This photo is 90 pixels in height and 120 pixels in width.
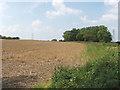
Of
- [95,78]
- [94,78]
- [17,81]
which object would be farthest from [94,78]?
[17,81]

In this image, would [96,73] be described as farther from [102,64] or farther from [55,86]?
[55,86]

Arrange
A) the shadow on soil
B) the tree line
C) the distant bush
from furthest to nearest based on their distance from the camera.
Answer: the tree line < the shadow on soil < the distant bush

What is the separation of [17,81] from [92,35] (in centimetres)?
10024

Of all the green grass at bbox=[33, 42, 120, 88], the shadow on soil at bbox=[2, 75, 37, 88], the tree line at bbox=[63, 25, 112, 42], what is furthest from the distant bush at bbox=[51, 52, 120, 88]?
the tree line at bbox=[63, 25, 112, 42]

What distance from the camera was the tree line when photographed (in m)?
88.1

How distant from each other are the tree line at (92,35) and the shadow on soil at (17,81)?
78.4 meters

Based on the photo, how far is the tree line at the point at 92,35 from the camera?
289ft

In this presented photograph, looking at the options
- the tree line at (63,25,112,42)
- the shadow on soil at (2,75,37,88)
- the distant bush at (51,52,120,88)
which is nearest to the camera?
the distant bush at (51,52,120,88)

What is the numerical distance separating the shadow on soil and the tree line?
3088 inches

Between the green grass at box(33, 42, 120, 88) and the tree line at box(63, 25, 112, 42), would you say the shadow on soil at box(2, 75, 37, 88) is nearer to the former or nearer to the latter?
the green grass at box(33, 42, 120, 88)

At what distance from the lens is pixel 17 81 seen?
7.51 m

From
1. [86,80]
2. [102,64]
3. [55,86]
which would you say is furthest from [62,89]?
[102,64]

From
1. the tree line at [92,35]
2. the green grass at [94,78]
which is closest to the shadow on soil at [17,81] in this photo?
the green grass at [94,78]

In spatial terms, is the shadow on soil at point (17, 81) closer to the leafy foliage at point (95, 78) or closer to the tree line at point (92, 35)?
the leafy foliage at point (95, 78)
